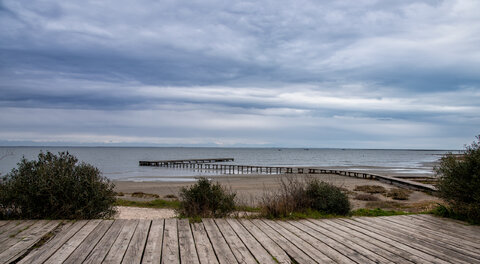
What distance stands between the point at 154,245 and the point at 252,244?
1252 millimetres

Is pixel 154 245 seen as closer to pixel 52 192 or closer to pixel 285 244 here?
pixel 285 244


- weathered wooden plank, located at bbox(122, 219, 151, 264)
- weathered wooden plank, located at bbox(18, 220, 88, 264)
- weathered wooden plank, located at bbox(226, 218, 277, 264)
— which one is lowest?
weathered wooden plank, located at bbox(226, 218, 277, 264)

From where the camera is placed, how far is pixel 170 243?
4227 millimetres

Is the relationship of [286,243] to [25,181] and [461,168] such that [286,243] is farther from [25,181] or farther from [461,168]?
[25,181]

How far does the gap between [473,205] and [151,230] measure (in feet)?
18.2

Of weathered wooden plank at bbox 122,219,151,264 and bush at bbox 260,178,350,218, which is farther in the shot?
bush at bbox 260,178,350,218

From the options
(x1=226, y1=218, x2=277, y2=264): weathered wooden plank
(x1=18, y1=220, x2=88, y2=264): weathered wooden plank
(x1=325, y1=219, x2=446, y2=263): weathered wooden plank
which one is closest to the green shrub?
(x1=325, y1=219, x2=446, y2=263): weathered wooden plank

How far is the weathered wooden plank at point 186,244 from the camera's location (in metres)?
3.64

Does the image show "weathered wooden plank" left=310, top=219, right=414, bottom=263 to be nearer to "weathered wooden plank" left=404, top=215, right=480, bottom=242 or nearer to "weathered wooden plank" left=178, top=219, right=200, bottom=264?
"weathered wooden plank" left=404, top=215, right=480, bottom=242

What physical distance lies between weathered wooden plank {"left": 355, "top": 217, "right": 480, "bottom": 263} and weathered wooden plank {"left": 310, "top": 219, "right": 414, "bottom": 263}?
1.49 feet

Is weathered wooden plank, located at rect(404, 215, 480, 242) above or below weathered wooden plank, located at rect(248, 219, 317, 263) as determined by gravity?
below

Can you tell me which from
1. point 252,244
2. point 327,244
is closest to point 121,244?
point 252,244

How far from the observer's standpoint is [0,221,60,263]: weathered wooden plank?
3.67 meters

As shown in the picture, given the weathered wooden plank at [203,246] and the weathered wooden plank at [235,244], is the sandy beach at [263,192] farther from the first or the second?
the weathered wooden plank at [203,246]
